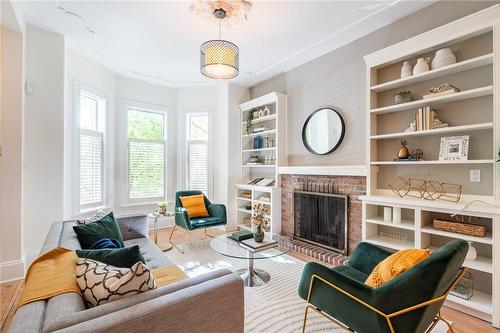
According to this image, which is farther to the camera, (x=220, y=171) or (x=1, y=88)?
(x=220, y=171)

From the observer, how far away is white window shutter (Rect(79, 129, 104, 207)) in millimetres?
3992

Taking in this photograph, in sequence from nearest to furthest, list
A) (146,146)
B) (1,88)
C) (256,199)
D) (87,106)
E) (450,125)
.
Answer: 1. (450,125)
2. (1,88)
3. (87,106)
4. (256,199)
5. (146,146)

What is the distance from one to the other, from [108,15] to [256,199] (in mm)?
3437

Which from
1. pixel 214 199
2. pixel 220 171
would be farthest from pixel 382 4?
pixel 214 199

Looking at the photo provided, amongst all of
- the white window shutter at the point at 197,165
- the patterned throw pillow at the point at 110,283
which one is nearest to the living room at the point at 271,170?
the patterned throw pillow at the point at 110,283

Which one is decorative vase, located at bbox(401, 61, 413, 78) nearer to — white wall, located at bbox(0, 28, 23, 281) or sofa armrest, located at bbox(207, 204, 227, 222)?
sofa armrest, located at bbox(207, 204, 227, 222)

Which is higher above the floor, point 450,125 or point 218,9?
point 218,9

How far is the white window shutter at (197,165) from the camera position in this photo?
5.32 m

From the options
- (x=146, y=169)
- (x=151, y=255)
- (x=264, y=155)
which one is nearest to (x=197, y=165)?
(x=146, y=169)

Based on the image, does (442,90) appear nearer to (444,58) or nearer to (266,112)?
(444,58)

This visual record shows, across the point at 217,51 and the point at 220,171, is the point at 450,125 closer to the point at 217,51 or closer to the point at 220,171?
the point at 217,51

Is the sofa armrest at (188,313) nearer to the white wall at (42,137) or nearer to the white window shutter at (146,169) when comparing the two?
the white wall at (42,137)

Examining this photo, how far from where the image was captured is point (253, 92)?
Result: 17.0 ft

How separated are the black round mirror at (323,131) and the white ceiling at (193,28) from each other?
3.07 feet
